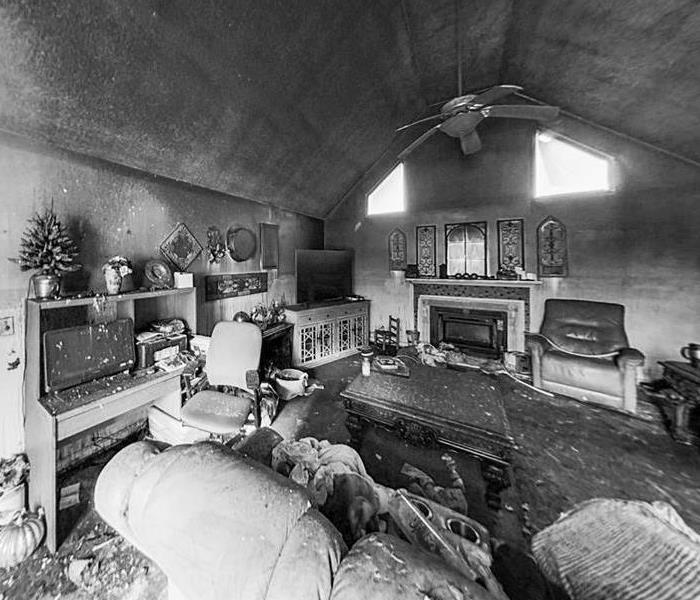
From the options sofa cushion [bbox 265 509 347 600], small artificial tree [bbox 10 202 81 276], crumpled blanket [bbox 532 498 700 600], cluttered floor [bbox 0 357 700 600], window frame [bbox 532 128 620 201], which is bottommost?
cluttered floor [bbox 0 357 700 600]

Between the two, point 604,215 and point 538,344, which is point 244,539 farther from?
point 604,215

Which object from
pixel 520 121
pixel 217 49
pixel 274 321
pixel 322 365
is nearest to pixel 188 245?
pixel 274 321

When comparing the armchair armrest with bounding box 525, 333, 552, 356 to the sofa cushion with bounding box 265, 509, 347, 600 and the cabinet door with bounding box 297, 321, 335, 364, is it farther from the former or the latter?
the sofa cushion with bounding box 265, 509, 347, 600

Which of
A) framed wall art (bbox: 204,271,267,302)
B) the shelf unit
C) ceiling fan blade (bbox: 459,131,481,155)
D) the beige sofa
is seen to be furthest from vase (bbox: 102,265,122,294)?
ceiling fan blade (bbox: 459,131,481,155)

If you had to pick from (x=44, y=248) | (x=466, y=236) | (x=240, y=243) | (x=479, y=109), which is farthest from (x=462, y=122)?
(x=44, y=248)

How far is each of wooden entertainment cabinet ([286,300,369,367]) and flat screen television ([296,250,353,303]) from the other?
17 centimetres

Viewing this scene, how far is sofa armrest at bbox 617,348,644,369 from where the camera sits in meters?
2.61

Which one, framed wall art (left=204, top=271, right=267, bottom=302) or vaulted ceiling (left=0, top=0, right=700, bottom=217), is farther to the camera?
framed wall art (left=204, top=271, right=267, bottom=302)

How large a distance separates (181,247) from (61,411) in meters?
1.81

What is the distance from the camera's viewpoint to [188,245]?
297 cm

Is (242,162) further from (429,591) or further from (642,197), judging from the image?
(642,197)

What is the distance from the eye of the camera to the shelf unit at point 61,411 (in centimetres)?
148

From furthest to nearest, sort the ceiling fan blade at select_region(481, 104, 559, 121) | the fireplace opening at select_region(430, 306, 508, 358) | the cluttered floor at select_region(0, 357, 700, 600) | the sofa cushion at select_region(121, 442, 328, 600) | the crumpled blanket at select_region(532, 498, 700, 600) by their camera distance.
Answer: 1. the fireplace opening at select_region(430, 306, 508, 358)
2. the ceiling fan blade at select_region(481, 104, 559, 121)
3. the cluttered floor at select_region(0, 357, 700, 600)
4. the crumpled blanket at select_region(532, 498, 700, 600)
5. the sofa cushion at select_region(121, 442, 328, 600)

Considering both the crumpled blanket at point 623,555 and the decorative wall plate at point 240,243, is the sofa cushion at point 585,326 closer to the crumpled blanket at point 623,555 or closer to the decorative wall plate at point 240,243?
the crumpled blanket at point 623,555
